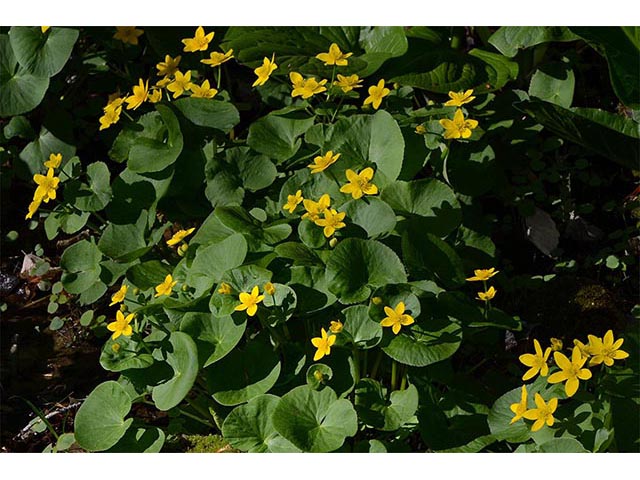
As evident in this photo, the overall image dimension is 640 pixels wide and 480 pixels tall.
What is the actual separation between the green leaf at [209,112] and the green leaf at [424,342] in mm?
846

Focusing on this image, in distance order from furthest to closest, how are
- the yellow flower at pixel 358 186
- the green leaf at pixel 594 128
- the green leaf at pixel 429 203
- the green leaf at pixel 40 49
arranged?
the green leaf at pixel 40 49
the green leaf at pixel 594 128
the green leaf at pixel 429 203
the yellow flower at pixel 358 186

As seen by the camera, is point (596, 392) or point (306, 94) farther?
point (306, 94)

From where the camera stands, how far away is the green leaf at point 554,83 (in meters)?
2.69

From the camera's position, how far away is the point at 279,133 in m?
2.54

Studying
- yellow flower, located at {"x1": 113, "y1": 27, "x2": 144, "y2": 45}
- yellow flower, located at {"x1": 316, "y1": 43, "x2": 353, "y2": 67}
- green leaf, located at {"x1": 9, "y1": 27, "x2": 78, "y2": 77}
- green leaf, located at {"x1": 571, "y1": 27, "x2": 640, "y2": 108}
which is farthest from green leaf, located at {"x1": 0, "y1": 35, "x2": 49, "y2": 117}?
green leaf, located at {"x1": 571, "y1": 27, "x2": 640, "y2": 108}

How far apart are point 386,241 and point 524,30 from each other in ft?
2.77

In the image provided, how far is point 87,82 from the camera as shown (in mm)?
3178

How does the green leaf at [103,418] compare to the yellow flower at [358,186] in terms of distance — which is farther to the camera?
the yellow flower at [358,186]

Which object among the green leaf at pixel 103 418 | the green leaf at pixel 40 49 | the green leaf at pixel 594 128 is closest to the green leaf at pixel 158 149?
the green leaf at pixel 40 49

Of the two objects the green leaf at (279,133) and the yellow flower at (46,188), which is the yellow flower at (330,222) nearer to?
the green leaf at (279,133)

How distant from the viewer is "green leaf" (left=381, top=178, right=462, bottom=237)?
7.41ft

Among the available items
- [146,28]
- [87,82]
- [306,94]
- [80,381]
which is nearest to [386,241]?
[306,94]

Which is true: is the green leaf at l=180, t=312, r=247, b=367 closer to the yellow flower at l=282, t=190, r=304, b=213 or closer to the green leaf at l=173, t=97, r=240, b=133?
the yellow flower at l=282, t=190, r=304, b=213

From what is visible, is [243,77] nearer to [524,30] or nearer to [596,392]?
[524,30]
